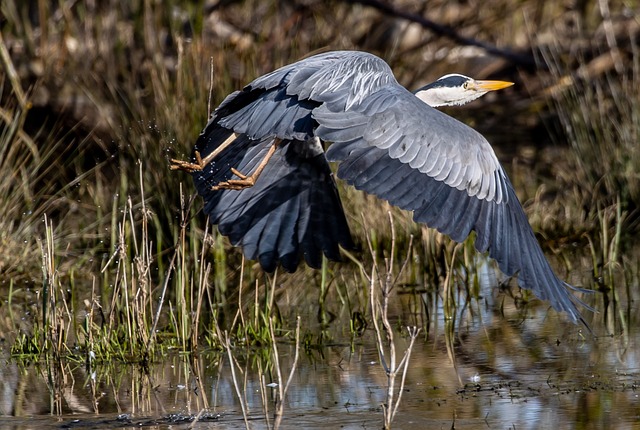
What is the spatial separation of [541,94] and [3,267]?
6.42m

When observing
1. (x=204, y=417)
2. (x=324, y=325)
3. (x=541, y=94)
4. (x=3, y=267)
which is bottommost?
(x=204, y=417)

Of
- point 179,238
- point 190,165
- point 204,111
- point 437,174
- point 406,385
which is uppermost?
point 204,111

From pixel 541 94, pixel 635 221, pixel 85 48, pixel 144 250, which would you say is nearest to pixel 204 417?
pixel 144 250

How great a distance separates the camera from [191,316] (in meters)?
5.27

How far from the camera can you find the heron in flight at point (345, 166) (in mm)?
4668

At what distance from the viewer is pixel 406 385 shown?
4.57m

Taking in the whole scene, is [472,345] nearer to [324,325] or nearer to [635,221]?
[324,325]

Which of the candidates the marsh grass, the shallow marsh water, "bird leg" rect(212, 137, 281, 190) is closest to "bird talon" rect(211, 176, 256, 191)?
"bird leg" rect(212, 137, 281, 190)

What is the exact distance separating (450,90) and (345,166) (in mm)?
1480

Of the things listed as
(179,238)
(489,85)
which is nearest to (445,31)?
(489,85)

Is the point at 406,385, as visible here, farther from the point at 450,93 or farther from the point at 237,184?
the point at 450,93

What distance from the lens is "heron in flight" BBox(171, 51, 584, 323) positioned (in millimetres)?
4668

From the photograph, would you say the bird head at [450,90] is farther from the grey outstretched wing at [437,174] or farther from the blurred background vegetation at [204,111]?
the grey outstretched wing at [437,174]

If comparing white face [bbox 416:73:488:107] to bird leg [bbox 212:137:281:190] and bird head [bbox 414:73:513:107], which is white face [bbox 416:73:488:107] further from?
bird leg [bbox 212:137:281:190]
